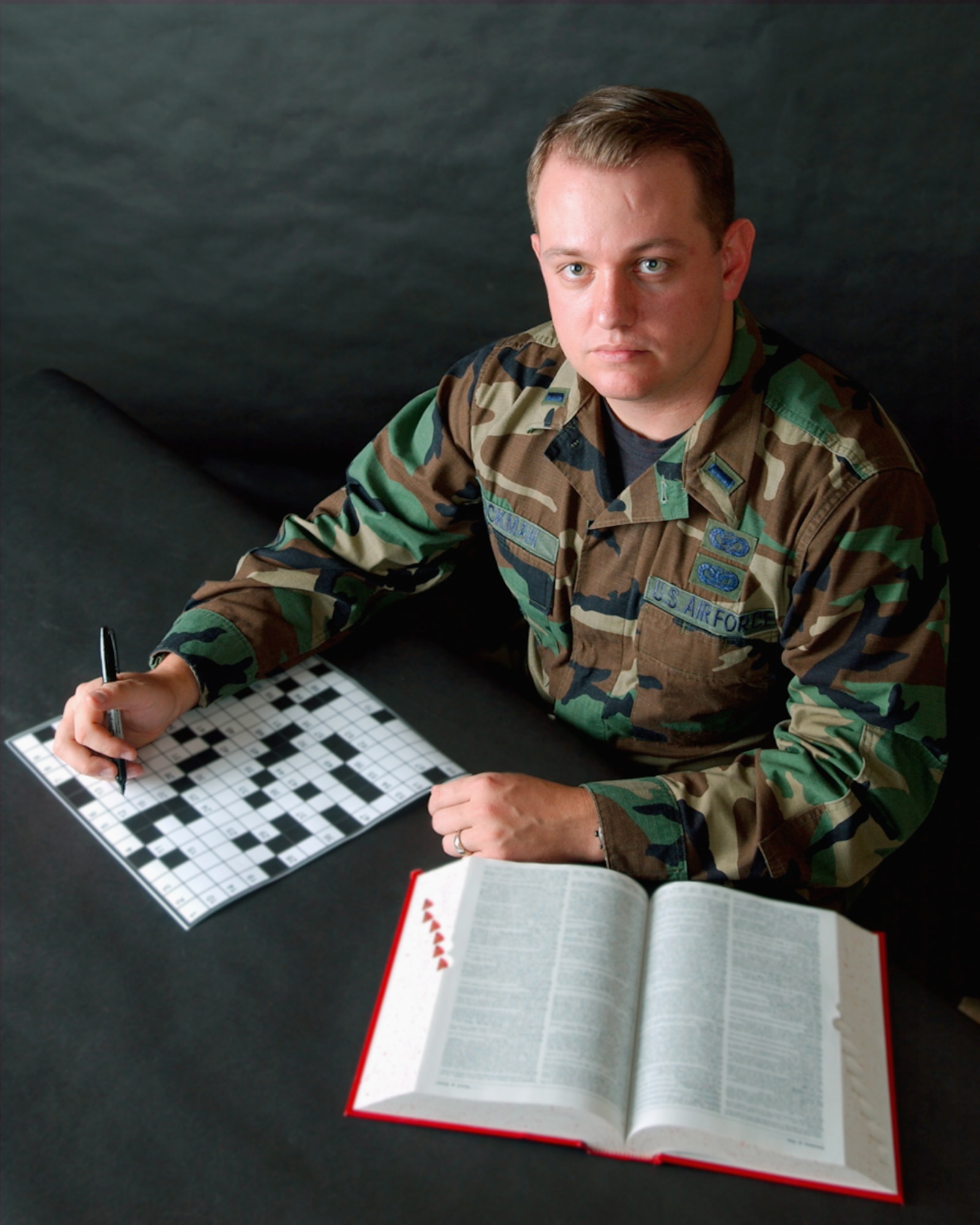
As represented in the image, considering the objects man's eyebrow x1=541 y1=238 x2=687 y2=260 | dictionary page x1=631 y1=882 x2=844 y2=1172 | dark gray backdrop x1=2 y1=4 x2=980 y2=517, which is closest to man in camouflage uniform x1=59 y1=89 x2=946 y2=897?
man's eyebrow x1=541 y1=238 x2=687 y2=260

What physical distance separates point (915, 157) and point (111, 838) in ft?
4.91

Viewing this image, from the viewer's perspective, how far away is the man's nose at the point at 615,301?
111 centimetres

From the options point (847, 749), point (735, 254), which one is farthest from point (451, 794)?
point (735, 254)

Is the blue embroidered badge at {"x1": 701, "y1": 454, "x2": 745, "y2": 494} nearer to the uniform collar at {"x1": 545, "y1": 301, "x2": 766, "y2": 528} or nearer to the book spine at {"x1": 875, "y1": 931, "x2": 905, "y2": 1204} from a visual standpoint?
the uniform collar at {"x1": 545, "y1": 301, "x2": 766, "y2": 528}

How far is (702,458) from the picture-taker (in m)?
1.21

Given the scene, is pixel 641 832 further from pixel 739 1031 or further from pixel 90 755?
→ pixel 90 755

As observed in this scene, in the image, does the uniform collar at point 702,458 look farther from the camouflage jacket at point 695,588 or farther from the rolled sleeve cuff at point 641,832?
the rolled sleeve cuff at point 641,832

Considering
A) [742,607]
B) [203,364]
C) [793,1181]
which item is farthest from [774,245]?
[793,1181]

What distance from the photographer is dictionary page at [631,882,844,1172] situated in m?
0.82

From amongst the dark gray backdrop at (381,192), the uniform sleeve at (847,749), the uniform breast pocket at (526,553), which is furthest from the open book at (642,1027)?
the dark gray backdrop at (381,192)

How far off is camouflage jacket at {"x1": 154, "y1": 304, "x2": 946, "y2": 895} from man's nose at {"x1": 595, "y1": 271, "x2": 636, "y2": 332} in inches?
6.6

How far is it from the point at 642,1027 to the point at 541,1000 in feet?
0.27

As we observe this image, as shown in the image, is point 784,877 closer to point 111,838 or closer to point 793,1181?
point 793,1181

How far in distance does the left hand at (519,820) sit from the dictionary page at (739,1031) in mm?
105
